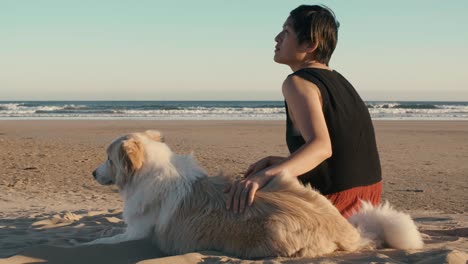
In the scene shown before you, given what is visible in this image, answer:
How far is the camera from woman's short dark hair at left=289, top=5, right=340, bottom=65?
4215 millimetres

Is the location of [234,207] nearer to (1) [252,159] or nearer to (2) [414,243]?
(2) [414,243]

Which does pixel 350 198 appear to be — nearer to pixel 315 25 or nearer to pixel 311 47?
pixel 311 47

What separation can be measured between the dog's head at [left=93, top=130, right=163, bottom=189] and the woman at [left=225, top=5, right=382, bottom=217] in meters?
0.84

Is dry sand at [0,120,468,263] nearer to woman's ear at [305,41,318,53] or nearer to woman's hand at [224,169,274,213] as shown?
woman's hand at [224,169,274,213]

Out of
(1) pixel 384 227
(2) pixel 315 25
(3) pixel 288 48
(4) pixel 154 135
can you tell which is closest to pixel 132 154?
(4) pixel 154 135

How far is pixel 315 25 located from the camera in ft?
13.8

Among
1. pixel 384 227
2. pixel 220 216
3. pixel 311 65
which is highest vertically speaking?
pixel 311 65

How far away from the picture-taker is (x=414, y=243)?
4355mm

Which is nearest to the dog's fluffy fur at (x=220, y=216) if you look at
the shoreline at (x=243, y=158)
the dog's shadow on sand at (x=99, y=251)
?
the dog's shadow on sand at (x=99, y=251)

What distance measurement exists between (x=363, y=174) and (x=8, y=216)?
4.82m

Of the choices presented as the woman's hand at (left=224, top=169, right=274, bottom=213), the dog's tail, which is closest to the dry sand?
the dog's tail

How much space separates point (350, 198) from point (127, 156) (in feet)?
5.86

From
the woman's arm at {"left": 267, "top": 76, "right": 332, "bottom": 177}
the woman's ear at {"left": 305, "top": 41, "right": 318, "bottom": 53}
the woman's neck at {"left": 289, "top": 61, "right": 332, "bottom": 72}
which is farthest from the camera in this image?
the woman's neck at {"left": 289, "top": 61, "right": 332, "bottom": 72}

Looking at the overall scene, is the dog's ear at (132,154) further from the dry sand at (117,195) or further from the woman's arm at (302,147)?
the woman's arm at (302,147)
